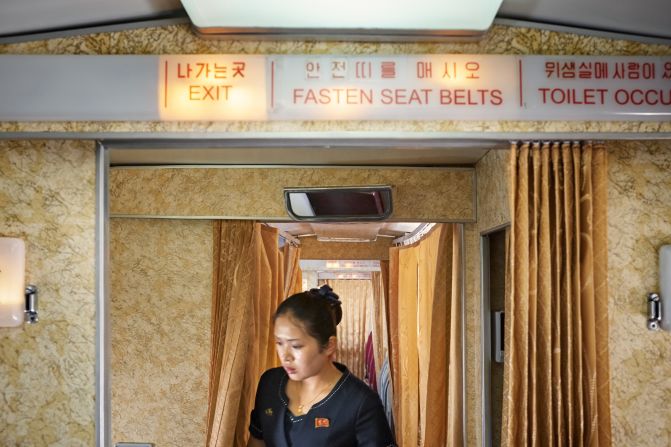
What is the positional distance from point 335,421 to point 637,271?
63.5 inches

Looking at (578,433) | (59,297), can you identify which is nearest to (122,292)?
(59,297)

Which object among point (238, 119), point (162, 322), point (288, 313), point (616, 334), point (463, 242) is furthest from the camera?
point (162, 322)

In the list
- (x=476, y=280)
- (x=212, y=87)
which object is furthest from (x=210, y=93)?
(x=476, y=280)

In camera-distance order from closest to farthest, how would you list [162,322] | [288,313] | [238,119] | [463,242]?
1. [238,119]
2. [288,313]
3. [463,242]
4. [162,322]

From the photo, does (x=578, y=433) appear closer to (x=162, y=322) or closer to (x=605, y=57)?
(x=605, y=57)

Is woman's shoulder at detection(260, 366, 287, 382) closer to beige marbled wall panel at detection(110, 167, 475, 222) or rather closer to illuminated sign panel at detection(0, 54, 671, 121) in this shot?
beige marbled wall panel at detection(110, 167, 475, 222)

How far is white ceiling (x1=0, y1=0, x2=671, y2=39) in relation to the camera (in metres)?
2.38

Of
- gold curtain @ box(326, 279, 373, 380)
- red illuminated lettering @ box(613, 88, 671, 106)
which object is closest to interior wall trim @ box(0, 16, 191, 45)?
red illuminated lettering @ box(613, 88, 671, 106)

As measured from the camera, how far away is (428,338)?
17.0 ft

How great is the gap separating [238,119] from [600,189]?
59.4 inches

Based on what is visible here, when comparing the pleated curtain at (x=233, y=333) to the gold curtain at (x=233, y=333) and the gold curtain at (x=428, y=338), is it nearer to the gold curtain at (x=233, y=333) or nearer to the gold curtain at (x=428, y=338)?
the gold curtain at (x=233, y=333)

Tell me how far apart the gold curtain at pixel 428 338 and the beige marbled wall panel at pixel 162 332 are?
5.30 feet

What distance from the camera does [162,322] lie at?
4492 millimetres

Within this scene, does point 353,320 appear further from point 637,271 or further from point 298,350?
point 637,271
